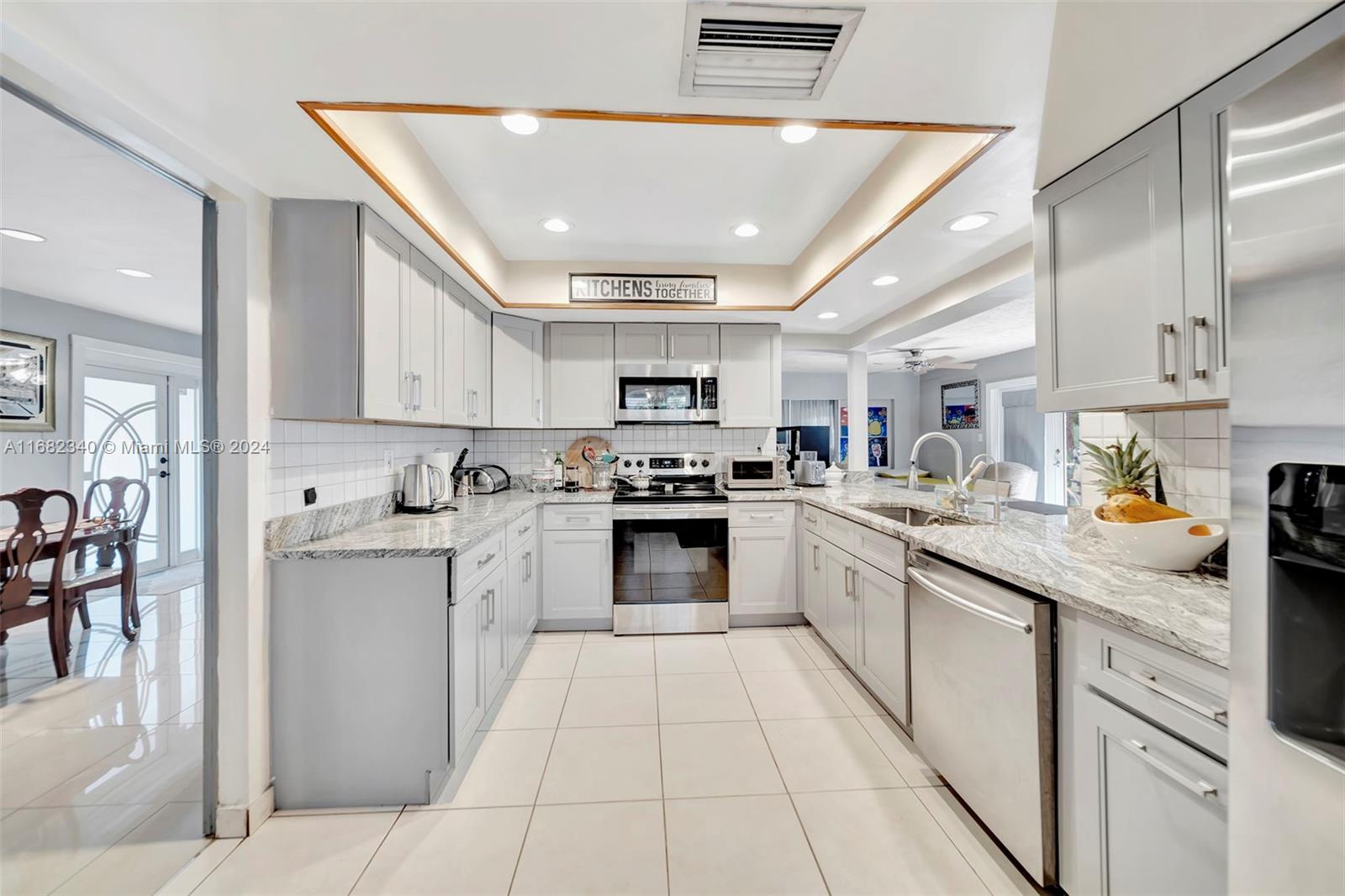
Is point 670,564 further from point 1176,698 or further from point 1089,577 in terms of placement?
point 1176,698

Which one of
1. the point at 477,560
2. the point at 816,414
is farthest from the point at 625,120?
the point at 816,414

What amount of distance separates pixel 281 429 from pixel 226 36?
123 cm

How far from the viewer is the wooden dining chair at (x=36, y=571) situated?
113 cm

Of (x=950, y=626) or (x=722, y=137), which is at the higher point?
(x=722, y=137)

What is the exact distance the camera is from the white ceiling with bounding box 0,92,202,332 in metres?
1.14

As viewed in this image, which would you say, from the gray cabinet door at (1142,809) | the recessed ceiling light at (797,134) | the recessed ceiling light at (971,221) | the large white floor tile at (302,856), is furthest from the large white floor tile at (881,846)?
the recessed ceiling light at (797,134)

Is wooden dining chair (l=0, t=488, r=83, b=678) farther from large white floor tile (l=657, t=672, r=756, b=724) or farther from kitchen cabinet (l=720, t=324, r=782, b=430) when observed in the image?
kitchen cabinet (l=720, t=324, r=782, b=430)

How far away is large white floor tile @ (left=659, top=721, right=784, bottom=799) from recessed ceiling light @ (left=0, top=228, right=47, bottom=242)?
2.35m

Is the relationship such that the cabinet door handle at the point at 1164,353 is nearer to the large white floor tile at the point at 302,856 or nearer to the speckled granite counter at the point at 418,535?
the speckled granite counter at the point at 418,535

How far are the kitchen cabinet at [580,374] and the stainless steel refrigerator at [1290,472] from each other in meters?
3.30

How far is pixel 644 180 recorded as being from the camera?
92.0 inches

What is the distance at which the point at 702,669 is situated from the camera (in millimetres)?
2748

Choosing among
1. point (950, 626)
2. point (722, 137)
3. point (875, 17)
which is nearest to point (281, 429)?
point (722, 137)

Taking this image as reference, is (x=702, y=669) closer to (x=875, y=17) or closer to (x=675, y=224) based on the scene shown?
(x=675, y=224)
